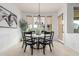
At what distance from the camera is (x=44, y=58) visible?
109 inches

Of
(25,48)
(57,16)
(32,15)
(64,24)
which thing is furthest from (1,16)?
(64,24)

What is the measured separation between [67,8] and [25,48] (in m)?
1.80

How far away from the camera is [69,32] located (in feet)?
13.4

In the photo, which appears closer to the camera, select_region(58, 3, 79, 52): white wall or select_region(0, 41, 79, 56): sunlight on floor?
select_region(0, 41, 79, 56): sunlight on floor

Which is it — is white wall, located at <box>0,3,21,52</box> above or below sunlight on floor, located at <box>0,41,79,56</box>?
above

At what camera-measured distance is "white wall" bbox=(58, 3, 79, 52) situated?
155 inches

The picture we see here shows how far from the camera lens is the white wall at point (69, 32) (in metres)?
3.95

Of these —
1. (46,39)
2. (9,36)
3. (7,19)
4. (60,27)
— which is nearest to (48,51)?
(46,39)

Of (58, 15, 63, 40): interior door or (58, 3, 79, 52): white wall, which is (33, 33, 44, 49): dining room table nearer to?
(58, 15, 63, 40): interior door

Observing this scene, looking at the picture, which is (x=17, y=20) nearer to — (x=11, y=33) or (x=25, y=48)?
(x=11, y=33)

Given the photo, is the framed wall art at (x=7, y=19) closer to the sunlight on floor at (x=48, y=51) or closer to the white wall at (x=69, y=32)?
the sunlight on floor at (x=48, y=51)

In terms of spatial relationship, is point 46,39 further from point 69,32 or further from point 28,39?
point 69,32

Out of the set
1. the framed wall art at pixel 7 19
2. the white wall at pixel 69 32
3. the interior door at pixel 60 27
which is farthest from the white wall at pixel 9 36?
the white wall at pixel 69 32

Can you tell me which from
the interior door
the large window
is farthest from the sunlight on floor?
the large window
